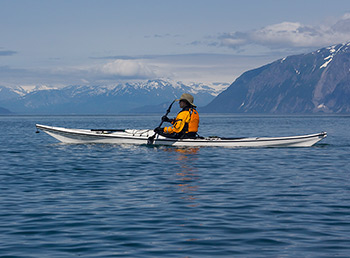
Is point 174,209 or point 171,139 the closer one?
point 174,209

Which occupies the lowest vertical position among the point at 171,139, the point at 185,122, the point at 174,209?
the point at 174,209

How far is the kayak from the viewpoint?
29281mm

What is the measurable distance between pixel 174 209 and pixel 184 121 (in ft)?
51.1

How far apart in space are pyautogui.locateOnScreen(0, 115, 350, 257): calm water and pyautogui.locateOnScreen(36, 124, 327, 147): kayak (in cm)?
562

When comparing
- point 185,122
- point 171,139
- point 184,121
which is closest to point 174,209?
point 184,121

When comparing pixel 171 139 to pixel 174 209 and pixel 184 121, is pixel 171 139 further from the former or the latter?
pixel 174 209

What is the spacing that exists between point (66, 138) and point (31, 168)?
35.8 feet

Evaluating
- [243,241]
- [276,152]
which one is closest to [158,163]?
[276,152]

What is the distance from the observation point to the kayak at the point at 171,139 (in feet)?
96.1

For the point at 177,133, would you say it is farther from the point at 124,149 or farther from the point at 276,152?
the point at 276,152

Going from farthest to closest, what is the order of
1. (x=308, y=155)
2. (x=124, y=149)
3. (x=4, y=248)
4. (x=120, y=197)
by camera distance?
(x=124, y=149)
(x=308, y=155)
(x=120, y=197)
(x=4, y=248)

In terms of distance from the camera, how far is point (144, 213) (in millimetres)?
12148

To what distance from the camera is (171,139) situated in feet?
95.0

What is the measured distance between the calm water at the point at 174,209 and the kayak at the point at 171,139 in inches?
221
